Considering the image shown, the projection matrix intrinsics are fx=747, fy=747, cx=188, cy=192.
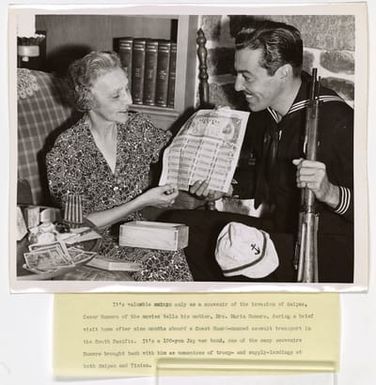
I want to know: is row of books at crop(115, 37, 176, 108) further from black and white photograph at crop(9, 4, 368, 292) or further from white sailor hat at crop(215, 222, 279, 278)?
white sailor hat at crop(215, 222, 279, 278)

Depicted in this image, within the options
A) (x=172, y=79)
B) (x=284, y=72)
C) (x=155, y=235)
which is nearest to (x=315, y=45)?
(x=284, y=72)

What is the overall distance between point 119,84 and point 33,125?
101 millimetres

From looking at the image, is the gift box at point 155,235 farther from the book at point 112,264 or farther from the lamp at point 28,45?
the lamp at point 28,45

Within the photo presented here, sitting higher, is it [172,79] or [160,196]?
[172,79]

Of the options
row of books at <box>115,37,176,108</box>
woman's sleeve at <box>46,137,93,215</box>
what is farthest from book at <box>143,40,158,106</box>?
woman's sleeve at <box>46,137,93,215</box>

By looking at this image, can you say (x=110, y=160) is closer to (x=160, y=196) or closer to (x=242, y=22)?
(x=160, y=196)

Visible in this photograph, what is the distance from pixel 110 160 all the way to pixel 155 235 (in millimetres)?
95

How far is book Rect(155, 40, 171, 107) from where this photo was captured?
0.79 m

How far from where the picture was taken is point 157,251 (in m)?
0.80

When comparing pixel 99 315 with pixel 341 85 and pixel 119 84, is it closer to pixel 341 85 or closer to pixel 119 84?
pixel 119 84

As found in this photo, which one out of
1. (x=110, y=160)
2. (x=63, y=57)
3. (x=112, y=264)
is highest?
(x=63, y=57)

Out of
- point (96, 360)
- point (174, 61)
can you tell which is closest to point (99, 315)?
point (96, 360)

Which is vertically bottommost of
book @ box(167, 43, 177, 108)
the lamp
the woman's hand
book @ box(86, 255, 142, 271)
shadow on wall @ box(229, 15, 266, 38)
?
book @ box(86, 255, 142, 271)

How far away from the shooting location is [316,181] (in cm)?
79
